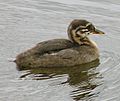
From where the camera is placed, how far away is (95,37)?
12625 mm

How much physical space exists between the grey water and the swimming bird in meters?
0.17

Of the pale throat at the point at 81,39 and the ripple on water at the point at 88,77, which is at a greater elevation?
the pale throat at the point at 81,39

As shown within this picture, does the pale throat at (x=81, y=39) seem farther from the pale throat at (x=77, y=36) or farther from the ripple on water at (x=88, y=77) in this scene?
the ripple on water at (x=88, y=77)

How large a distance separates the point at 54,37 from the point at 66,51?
113cm

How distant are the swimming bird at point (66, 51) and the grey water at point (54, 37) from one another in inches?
6.5

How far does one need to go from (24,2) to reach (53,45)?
3.58 metres

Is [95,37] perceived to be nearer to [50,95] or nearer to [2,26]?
[2,26]

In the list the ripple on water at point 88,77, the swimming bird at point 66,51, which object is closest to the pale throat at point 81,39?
the swimming bird at point 66,51

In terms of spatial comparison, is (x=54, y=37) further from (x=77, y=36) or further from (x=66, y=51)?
(x=66, y=51)

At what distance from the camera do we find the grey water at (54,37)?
946cm

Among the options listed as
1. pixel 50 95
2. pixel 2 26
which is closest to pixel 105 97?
pixel 50 95

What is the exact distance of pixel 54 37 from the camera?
12.2 m

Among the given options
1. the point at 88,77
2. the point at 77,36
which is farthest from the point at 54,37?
the point at 88,77

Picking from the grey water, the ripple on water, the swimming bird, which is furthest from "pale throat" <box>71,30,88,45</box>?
the ripple on water
